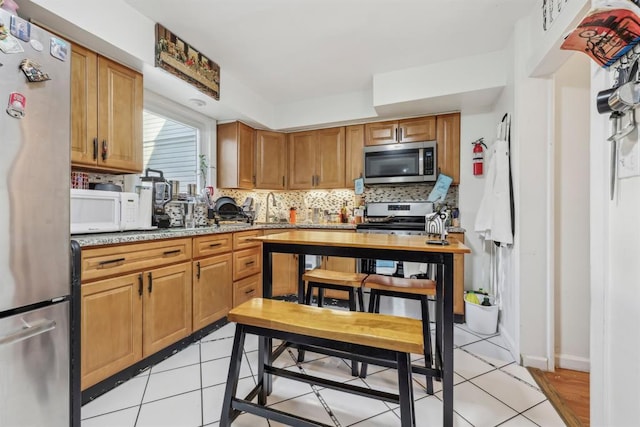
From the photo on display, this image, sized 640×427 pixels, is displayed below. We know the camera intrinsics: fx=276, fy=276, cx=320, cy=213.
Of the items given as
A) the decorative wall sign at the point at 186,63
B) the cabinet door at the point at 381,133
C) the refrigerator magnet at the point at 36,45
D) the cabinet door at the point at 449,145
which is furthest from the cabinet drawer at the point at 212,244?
the cabinet door at the point at 449,145

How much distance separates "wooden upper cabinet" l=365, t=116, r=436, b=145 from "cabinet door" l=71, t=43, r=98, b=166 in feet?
8.74

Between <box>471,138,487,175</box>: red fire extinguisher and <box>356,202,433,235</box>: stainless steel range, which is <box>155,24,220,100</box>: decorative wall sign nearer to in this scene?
<box>356,202,433,235</box>: stainless steel range

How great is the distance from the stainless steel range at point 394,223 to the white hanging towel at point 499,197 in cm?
65

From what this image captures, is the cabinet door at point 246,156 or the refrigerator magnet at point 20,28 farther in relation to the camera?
the cabinet door at point 246,156

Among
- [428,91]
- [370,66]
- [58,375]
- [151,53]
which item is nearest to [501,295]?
[428,91]

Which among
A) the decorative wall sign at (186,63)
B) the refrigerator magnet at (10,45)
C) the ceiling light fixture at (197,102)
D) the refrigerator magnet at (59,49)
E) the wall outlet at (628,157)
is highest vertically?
the decorative wall sign at (186,63)

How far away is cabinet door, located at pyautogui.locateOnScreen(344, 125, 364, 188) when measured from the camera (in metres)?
3.50

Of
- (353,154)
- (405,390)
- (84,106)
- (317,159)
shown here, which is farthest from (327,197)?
(405,390)

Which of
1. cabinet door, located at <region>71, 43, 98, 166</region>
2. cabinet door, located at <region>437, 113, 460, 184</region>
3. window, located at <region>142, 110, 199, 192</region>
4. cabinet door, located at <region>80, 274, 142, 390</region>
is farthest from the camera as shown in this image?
cabinet door, located at <region>437, 113, 460, 184</region>


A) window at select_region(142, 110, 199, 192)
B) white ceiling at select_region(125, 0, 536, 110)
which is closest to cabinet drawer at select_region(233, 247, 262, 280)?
window at select_region(142, 110, 199, 192)

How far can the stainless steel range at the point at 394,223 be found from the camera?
9.46 ft

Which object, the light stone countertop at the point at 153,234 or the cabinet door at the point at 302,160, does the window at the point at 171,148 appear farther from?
the cabinet door at the point at 302,160

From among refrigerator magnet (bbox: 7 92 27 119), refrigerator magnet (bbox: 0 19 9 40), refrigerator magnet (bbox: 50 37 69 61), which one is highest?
refrigerator magnet (bbox: 50 37 69 61)

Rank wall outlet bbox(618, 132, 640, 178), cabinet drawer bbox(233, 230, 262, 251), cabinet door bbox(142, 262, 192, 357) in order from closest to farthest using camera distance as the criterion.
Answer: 1. wall outlet bbox(618, 132, 640, 178)
2. cabinet door bbox(142, 262, 192, 357)
3. cabinet drawer bbox(233, 230, 262, 251)
